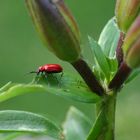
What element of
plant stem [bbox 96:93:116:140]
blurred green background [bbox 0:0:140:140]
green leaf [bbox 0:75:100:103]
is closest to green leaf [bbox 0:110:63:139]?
green leaf [bbox 0:75:100:103]

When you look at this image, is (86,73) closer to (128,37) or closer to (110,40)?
(128,37)

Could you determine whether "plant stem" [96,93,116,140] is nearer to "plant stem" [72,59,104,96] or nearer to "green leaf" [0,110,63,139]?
"plant stem" [72,59,104,96]

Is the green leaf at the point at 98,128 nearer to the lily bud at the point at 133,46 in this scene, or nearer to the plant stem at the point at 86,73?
the plant stem at the point at 86,73

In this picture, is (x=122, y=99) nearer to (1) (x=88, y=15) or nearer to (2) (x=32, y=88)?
(1) (x=88, y=15)

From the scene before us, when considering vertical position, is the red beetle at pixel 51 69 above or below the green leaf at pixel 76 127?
above

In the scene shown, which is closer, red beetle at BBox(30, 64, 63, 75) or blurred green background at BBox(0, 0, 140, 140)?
red beetle at BBox(30, 64, 63, 75)

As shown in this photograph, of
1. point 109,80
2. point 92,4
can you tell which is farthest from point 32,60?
point 109,80

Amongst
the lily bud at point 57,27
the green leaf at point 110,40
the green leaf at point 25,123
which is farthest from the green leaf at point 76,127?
the lily bud at point 57,27
